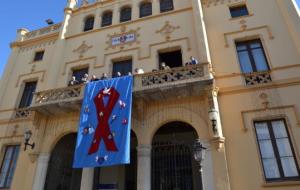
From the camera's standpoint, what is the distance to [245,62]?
13.4 metres

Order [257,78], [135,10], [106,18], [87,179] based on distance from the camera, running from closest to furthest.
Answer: [87,179] → [257,78] → [135,10] → [106,18]

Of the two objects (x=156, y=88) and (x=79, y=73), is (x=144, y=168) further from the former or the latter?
(x=79, y=73)

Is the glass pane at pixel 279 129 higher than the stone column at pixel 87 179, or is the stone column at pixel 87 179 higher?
the glass pane at pixel 279 129

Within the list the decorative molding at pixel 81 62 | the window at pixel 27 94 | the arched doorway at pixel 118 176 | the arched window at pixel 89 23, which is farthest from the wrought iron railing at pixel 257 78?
the window at pixel 27 94

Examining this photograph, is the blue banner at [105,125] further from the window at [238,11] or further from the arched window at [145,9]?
the window at [238,11]

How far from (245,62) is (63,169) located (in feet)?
37.7

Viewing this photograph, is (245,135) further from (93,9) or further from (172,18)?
(93,9)

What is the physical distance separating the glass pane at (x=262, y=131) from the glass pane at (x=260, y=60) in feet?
10.1

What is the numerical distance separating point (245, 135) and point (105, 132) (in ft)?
19.9

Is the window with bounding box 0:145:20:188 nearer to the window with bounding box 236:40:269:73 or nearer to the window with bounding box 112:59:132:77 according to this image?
the window with bounding box 112:59:132:77

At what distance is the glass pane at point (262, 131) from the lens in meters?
11.0

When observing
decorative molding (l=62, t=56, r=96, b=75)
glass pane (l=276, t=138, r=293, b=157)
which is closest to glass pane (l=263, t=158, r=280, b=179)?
glass pane (l=276, t=138, r=293, b=157)

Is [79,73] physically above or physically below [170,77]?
above

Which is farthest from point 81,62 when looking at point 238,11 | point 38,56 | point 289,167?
A: point 289,167
